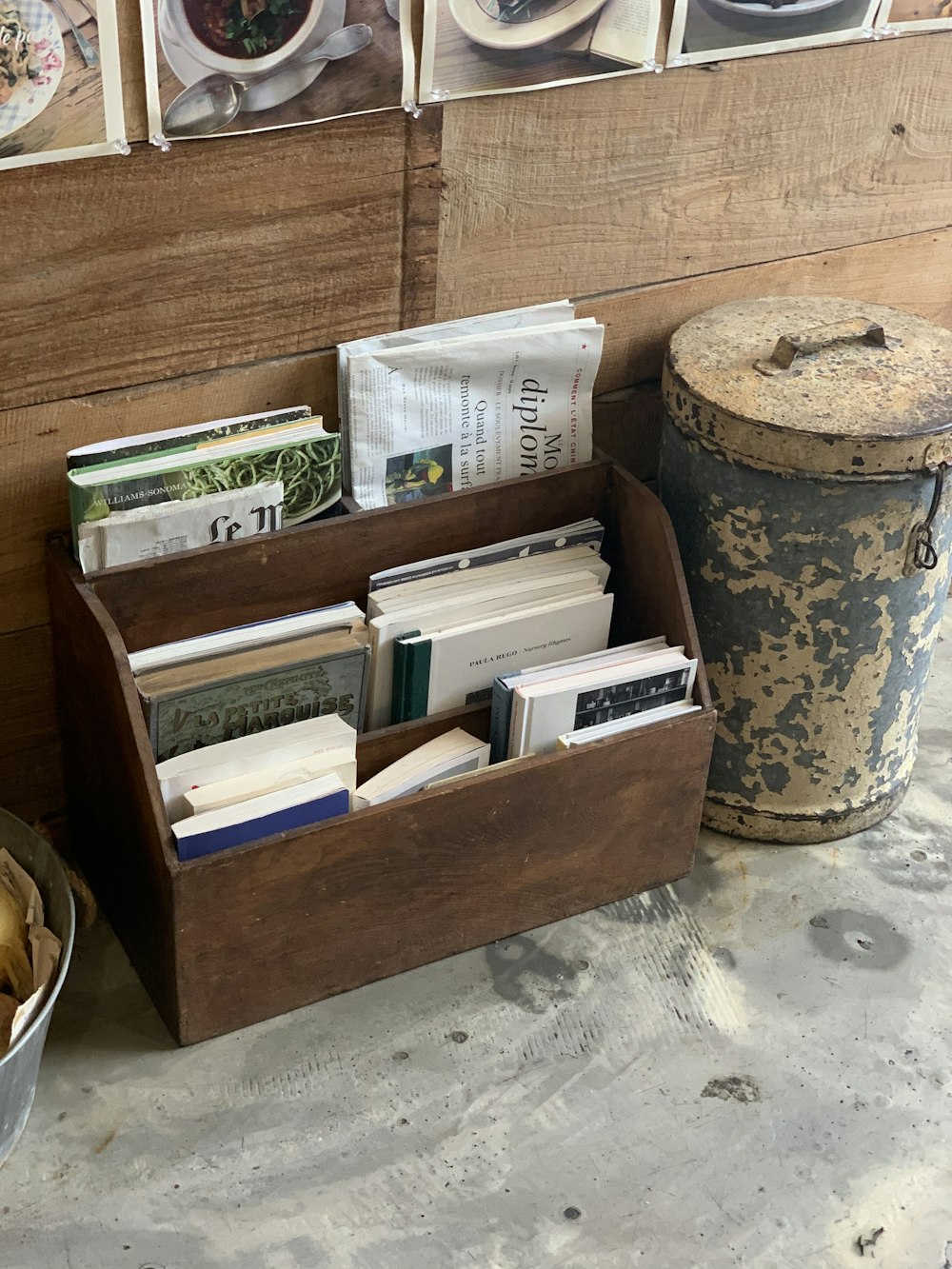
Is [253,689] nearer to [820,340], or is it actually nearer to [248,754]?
[248,754]

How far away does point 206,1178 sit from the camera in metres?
1.52

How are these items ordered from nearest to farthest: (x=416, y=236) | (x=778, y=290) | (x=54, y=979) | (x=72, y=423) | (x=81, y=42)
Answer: (x=81, y=42) < (x=54, y=979) < (x=72, y=423) < (x=416, y=236) < (x=778, y=290)

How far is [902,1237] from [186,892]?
2.87 ft

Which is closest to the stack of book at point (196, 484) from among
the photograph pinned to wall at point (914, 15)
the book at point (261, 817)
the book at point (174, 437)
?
the book at point (174, 437)

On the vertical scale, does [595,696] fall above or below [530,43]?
below

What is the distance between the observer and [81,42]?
139 centimetres

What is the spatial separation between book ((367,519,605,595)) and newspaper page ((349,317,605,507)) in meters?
0.09

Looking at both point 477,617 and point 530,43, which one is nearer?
point 530,43

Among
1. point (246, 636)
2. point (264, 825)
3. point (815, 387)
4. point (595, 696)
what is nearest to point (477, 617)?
point (595, 696)

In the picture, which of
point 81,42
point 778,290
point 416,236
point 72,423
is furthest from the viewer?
point 778,290

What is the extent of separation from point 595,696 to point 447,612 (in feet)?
0.72

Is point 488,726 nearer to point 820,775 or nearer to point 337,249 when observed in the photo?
point 820,775

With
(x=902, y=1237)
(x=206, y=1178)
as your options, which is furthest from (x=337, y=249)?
(x=902, y=1237)

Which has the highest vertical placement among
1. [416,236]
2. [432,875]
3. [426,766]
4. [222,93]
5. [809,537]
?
[222,93]
